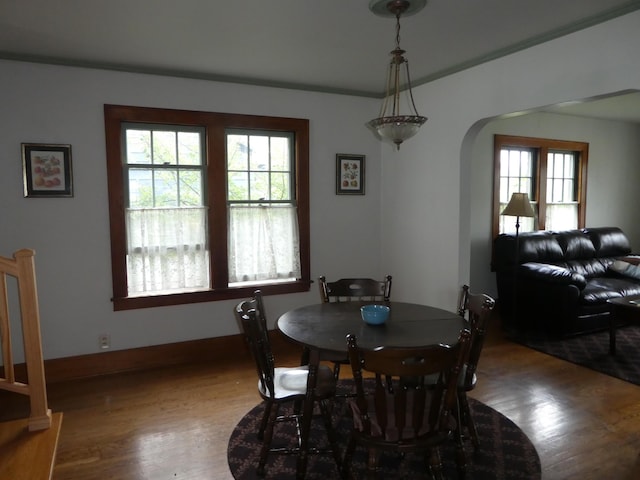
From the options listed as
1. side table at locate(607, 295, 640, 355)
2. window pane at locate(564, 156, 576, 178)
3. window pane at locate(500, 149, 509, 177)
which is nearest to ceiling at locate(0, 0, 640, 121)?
window pane at locate(500, 149, 509, 177)

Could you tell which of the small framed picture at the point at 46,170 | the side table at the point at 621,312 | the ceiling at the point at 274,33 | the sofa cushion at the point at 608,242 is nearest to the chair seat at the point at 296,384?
the ceiling at the point at 274,33

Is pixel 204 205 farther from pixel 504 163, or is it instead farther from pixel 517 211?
pixel 504 163

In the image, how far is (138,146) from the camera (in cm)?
374

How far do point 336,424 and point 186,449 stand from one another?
0.91 m

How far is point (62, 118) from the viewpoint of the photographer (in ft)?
11.3

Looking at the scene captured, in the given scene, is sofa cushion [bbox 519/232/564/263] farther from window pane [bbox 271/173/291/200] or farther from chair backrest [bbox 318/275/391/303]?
window pane [bbox 271/173/291/200]

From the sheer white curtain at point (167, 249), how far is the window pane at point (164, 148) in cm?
41

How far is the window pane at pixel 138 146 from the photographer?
3717mm

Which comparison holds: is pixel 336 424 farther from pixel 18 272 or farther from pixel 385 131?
pixel 18 272

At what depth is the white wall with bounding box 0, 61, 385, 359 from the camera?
Answer: 11.0 ft

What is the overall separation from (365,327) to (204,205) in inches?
82.2

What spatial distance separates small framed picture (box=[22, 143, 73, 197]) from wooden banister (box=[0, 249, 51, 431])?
3.28ft

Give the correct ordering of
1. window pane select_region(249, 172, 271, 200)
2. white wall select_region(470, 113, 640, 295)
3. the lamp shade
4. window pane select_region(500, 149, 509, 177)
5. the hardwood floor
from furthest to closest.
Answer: window pane select_region(500, 149, 509, 177) < white wall select_region(470, 113, 640, 295) < the lamp shade < window pane select_region(249, 172, 271, 200) < the hardwood floor

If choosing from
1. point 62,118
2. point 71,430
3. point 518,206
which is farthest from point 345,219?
point 71,430
